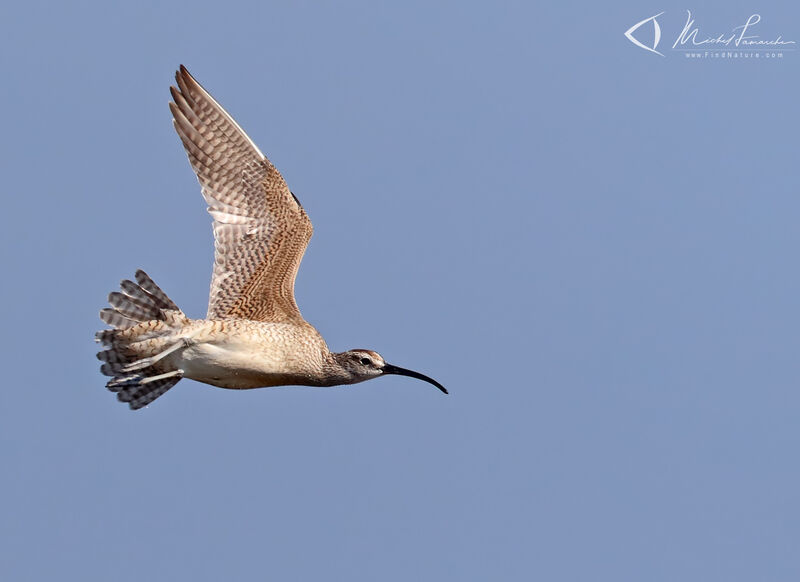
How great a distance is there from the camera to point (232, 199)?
1856cm

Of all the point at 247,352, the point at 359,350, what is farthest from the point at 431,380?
the point at 247,352

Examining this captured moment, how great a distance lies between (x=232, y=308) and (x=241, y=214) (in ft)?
4.54

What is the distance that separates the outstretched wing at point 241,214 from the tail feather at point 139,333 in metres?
0.80

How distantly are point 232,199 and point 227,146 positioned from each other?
2.41 feet

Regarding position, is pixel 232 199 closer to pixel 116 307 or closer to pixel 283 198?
pixel 283 198

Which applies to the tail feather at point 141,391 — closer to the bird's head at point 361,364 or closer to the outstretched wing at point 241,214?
the outstretched wing at point 241,214

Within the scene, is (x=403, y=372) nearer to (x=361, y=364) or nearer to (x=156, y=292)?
(x=361, y=364)

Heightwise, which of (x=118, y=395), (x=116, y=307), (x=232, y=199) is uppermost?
(x=232, y=199)

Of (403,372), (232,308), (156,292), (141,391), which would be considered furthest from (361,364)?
(141,391)

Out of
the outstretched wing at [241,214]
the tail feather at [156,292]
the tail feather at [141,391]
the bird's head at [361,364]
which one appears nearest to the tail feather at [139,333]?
the tail feather at [156,292]

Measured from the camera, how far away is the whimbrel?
55.8 feet

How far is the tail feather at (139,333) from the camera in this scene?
56.5 ft

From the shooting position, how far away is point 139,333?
57.1 ft

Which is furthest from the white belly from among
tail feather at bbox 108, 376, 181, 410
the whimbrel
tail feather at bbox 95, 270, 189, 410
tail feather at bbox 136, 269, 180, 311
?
tail feather at bbox 108, 376, 181, 410
